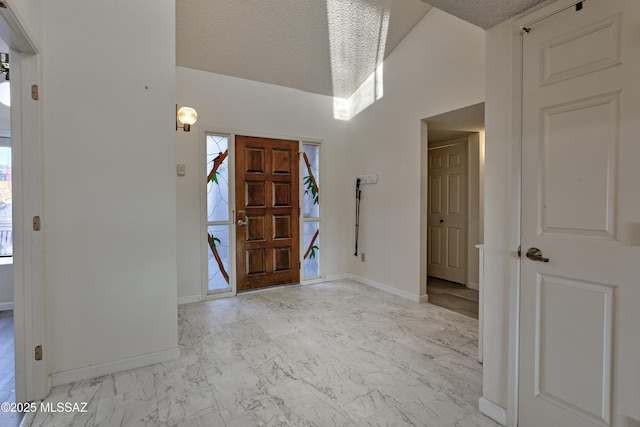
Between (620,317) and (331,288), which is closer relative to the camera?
(620,317)

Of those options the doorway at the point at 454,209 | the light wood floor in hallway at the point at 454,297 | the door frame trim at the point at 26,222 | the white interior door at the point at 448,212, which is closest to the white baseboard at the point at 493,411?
the light wood floor in hallway at the point at 454,297

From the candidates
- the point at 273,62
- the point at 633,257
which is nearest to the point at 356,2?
the point at 273,62

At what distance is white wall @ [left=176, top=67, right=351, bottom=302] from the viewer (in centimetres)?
376

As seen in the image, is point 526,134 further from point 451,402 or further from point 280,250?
point 280,250

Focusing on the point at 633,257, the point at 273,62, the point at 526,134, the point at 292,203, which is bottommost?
the point at 633,257

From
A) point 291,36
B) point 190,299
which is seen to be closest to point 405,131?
point 291,36

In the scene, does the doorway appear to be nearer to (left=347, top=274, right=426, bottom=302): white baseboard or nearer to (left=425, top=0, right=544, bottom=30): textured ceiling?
(left=347, top=274, right=426, bottom=302): white baseboard

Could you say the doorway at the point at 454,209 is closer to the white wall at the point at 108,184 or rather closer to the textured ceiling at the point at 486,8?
the textured ceiling at the point at 486,8

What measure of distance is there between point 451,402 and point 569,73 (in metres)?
1.87

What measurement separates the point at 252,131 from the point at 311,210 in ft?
4.66

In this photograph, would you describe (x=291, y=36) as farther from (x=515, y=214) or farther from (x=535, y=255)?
(x=535, y=255)

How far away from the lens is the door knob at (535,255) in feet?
5.00

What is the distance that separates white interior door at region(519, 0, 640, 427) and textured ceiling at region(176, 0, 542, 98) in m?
2.37

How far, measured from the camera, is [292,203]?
14.8 feet
